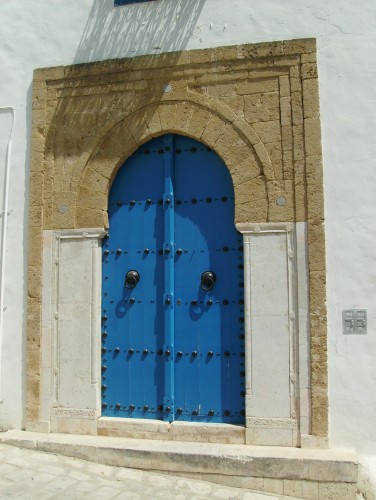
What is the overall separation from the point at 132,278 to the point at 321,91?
218 centimetres

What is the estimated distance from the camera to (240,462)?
4.17 m

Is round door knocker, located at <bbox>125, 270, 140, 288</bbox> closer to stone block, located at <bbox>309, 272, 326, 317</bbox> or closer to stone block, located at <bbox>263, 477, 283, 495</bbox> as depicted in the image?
stone block, located at <bbox>309, 272, 326, 317</bbox>

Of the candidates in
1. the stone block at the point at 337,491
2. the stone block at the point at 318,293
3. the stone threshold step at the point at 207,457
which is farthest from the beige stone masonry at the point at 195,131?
the stone block at the point at 337,491

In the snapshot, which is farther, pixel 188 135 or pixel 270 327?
pixel 188 135

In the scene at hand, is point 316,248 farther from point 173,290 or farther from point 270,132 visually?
point 173,290

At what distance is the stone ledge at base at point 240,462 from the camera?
13.3 ft

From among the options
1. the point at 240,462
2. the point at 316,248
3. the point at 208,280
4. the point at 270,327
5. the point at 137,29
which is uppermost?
the point at 137,29

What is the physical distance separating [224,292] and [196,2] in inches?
98.6

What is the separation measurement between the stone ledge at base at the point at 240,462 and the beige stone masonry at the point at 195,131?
12.3 inches

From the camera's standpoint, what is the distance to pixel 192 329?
4.73 m

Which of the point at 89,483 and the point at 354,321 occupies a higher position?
the point at 354,321

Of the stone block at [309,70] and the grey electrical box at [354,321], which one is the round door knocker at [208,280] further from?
the stone block at [309,70]

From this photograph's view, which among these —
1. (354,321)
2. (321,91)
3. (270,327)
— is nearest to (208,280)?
(270,327)

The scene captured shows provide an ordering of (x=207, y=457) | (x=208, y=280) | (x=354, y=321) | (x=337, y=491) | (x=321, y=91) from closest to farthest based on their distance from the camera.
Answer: (x=337, y=491)
(x=207, y=457)
(x=354, y=321)
(x=321, y=91)
(x=208, y=280)
